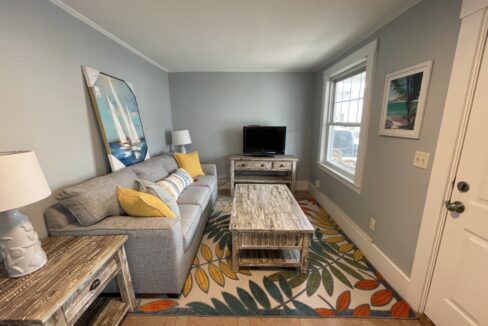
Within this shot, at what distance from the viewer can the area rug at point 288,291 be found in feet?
4.91

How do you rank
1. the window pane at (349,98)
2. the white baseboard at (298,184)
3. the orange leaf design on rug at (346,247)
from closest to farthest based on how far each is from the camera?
the orange leaf design on rug at (346,247) < the window pane at (349,98) < the white baseboard at (298,184)

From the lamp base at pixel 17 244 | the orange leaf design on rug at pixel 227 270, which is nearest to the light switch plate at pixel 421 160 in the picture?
the orange leaf design on rug at pixel 227 270

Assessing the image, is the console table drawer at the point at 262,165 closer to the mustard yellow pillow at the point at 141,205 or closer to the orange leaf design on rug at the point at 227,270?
→ the orange leaf design on rug at the point at 227,270

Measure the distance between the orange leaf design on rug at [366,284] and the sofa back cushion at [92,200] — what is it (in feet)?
6.86

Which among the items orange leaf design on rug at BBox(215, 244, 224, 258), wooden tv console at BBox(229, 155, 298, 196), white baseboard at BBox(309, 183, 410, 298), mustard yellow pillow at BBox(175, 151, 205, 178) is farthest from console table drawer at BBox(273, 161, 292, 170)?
orange leaf design on rug at BBox(215, 244, 224, 258)

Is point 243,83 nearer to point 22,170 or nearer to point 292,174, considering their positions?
point 292,174

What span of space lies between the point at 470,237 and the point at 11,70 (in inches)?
116

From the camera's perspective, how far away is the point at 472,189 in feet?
3.77

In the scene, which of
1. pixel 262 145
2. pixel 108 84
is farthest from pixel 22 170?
pixel 262 145

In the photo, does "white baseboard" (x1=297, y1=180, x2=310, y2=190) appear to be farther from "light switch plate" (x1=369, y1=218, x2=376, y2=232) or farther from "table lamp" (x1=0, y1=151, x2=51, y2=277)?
"table lamp" (x1=0, y1=151, x2=51, y2=277)

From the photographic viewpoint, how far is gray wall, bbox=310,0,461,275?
1.31 meters

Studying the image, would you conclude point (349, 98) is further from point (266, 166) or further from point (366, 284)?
point (366, 284)

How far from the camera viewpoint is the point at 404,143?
1.62 metres

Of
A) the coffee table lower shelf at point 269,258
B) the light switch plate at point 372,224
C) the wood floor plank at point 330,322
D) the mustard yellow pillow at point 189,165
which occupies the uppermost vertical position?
the mustard yellow pillow at point 189,165
